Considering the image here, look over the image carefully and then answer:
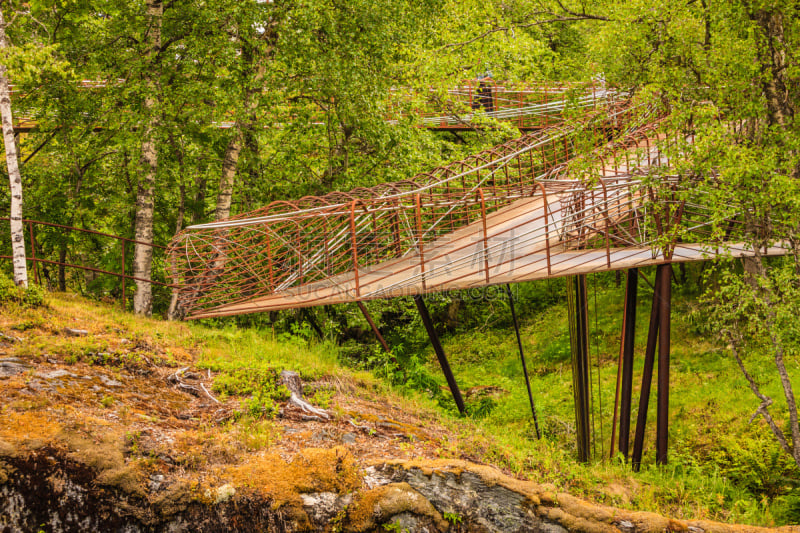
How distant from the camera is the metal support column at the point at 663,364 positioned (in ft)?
21.4

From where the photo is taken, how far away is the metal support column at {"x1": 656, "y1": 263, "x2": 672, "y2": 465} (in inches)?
257

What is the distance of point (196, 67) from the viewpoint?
32.8 feet

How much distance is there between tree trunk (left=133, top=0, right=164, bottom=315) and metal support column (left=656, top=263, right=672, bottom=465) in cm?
789

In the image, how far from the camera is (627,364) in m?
7.31

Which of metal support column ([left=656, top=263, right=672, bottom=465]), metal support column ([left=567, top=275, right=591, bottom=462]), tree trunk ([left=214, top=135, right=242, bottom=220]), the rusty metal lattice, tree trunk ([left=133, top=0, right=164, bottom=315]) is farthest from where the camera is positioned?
tree trunk ([left=214, top=135, right=242, bottom=220])

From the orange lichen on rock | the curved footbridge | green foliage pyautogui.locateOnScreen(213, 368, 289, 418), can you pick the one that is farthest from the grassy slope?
green foliage pyautogui.locateOnScreen(213, 368, 289, 418)

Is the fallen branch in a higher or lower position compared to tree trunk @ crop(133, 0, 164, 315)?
lower

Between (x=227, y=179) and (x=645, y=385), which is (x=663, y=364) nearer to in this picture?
(x=645, y=385)

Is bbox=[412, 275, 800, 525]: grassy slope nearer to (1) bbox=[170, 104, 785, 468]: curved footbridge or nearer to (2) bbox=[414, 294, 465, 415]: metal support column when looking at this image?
(2) bbox=[414, 294, 465, 415]: metal support column

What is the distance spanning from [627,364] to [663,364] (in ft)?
2.67

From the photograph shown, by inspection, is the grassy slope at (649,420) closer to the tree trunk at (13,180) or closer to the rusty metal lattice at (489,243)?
the rusty metal lattice at (489,243)

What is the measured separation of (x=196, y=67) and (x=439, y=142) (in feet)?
15.6

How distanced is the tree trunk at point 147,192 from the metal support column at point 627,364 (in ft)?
24.8

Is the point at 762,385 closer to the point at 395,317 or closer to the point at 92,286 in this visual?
the point at 395,317
